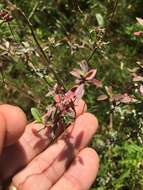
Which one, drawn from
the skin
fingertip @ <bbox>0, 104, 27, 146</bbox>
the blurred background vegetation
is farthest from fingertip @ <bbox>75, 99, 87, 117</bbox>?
fingertip @ <bbox>0, 104, 27, 146</bbox>

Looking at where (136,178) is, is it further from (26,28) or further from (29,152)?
(26,28)

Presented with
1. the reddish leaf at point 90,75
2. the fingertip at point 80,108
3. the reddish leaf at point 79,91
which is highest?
the reddish leaf at point 90,75

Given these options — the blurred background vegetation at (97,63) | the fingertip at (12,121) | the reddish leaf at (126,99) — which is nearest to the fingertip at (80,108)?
the blurred background vegetation at (97,63)

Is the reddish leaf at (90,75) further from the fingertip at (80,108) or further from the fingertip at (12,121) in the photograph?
the fingertip at (80,108)

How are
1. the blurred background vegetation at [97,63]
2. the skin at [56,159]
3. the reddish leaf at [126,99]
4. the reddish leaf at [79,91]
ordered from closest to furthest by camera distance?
1. the reddish leaf at [79,91]
2. the reddish leaf at [126,99]
3. the skin at [56,159]
4. the blurred background vegetation at [97,63]

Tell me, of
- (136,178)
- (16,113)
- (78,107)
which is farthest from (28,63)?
(136,178)
